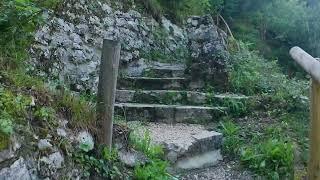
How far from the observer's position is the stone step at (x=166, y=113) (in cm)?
506

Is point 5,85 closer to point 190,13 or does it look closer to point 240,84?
point 240,84

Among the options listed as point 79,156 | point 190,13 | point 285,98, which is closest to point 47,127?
point 79,156

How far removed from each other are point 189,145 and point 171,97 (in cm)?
139

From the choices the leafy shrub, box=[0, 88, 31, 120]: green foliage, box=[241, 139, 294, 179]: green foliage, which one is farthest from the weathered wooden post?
the leafy shrub

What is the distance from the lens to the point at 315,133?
2311 millimetres

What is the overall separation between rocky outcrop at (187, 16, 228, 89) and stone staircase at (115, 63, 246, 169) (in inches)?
9.3

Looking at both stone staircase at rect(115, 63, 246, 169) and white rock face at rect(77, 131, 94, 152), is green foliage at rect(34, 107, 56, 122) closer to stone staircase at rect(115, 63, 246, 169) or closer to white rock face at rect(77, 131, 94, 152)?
white rock face at rect(77, 131, 94, 152)

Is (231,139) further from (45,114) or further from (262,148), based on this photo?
(45,114)

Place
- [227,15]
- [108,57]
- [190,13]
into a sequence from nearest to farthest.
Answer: [108,57], [190,13], [227,15]

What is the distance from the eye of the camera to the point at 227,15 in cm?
1187

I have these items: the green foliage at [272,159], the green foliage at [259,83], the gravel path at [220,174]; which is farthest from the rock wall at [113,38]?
the green foliage at [272,159]

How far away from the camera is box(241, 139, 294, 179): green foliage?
3.95m

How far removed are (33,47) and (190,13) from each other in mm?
4384

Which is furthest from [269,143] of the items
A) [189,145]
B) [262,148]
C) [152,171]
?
[152,171]
